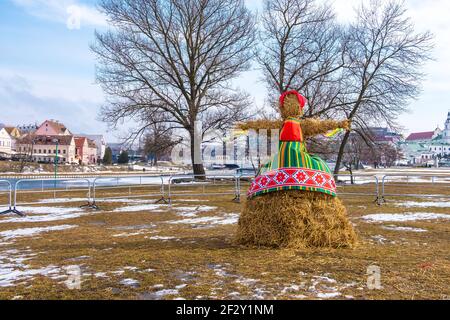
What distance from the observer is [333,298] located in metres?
4.19

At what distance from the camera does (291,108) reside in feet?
23.6

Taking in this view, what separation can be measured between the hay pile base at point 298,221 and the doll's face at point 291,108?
151 cm

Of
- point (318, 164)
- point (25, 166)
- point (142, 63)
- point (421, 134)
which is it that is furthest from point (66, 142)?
point (421, 134)

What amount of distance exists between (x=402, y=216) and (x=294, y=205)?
22.7ft

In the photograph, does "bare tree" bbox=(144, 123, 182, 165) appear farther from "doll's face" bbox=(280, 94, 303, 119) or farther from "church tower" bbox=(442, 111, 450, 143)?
"church tower" bbox=(442, 111, 450, 143)

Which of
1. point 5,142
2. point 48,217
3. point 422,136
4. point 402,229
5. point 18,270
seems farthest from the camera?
point 422,136

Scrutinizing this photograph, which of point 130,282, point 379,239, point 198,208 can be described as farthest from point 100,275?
point 198,208

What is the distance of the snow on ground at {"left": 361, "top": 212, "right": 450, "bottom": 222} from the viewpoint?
36.9ft

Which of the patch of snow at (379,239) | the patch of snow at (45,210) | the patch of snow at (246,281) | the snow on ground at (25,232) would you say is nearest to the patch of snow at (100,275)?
the patch of snow at (246,281)

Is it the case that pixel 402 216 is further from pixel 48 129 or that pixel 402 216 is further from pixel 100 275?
pixel 48 129

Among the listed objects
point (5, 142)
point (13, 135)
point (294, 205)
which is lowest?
point (294, 205)

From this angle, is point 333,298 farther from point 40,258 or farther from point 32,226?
point 32,226

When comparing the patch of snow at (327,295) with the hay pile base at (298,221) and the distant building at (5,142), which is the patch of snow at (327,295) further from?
the distant building at (5,142)

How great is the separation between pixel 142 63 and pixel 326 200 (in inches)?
906
